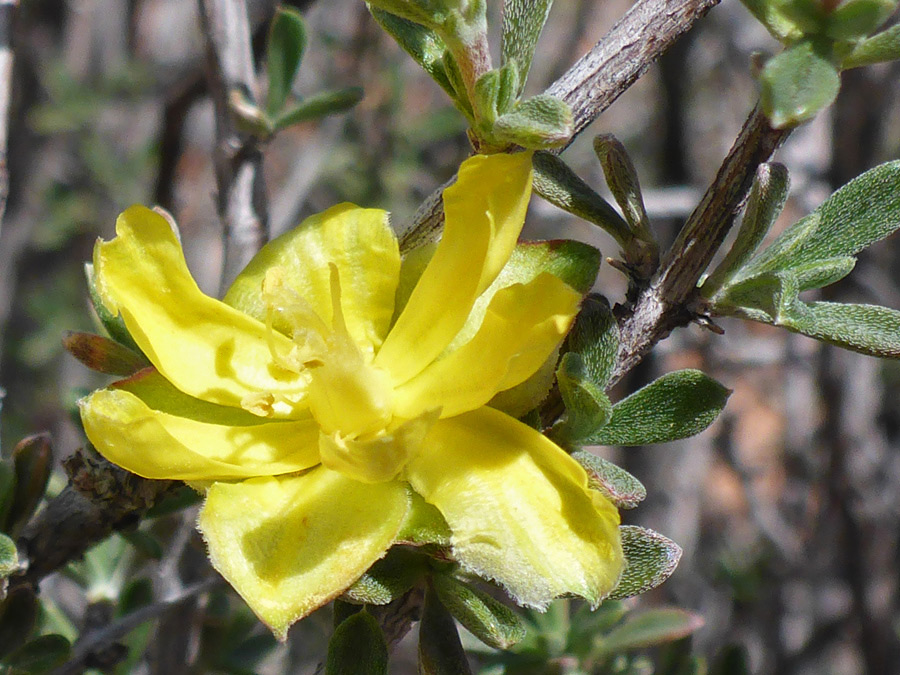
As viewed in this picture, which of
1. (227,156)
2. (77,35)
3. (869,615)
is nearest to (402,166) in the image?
(77,35)

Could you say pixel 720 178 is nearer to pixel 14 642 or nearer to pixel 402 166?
pixel 14 642

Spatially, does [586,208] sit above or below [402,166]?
above

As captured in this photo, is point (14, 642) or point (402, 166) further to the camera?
point (402, 166)

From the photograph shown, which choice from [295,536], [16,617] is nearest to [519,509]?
[295,536]

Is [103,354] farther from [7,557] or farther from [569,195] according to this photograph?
[569,195]

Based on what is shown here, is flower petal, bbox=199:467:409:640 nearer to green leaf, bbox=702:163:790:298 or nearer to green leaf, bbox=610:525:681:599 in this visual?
green leaf, bbox=610:525:681:599

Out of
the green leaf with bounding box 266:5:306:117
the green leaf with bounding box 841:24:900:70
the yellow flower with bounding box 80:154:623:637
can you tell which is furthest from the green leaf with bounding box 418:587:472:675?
the green leaf with bounding box 266:5:306:117

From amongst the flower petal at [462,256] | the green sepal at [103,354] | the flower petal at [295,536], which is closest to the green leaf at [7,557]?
the green sepal at [103,354]

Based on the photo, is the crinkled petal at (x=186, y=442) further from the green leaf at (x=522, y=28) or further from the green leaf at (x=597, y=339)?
the green leaf at (x=522, y=28)
